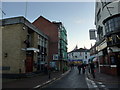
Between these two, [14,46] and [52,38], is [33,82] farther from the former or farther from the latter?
[52,38]

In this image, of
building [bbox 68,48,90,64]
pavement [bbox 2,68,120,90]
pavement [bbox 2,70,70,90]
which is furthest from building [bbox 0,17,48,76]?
building [bbox 68,48,90,64]

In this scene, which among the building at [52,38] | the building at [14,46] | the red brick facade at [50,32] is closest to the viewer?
the building at [14,46]

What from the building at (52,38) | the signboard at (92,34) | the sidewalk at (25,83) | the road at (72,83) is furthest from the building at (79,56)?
the sidewalk at (25,83)

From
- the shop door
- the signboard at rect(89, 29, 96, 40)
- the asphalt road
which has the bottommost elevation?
the asphalt road

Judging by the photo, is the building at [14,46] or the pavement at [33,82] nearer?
the pavement at [33,82]

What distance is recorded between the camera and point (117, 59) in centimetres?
1684

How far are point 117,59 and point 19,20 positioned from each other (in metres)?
13.3

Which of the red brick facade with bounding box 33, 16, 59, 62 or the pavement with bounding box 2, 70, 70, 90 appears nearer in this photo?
the pavement with bounding box 2, 70, 70, 90

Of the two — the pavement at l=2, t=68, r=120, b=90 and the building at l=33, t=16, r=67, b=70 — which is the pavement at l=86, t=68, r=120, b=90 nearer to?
the pavement at l=2, t=68, r=120, b=90

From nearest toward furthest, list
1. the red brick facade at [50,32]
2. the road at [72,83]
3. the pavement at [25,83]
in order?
the pavement at [25,83] → the road at [72,83] → the red brick facade at [50,32]

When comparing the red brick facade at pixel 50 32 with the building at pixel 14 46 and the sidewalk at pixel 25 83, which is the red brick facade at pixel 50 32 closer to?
the building at pixel 14 46

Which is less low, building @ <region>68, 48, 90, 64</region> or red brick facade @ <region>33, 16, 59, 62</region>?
red brick facade @ <region>33, 16, 59, 62</region>

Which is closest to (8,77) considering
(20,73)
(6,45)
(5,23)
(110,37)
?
(20,73)

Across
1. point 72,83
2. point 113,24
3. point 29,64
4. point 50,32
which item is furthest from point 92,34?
point 50,32
